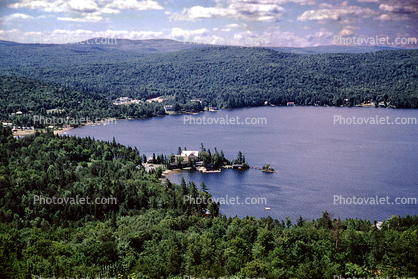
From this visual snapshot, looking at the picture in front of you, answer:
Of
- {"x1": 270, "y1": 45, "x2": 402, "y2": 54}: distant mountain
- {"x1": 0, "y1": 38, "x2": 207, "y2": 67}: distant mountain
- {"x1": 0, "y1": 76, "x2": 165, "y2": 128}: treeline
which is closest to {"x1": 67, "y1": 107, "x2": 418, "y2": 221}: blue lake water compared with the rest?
{"x1": 0, "y1": 76, "x2": 165, "y2": 128}: treeline

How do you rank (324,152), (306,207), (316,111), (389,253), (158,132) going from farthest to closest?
1. (316,111)
2. (158,132)
3. (324,152)
4. (306,207)
5. (389,253)

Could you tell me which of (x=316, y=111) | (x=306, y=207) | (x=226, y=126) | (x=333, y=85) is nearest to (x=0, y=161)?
(x=306, y=207)

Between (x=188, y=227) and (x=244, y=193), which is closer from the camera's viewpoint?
(x=188, y=227)

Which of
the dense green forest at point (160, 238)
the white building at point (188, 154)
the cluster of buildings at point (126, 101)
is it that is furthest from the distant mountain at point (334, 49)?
the dense green forest at point (160, 238)

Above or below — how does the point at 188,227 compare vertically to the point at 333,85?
below

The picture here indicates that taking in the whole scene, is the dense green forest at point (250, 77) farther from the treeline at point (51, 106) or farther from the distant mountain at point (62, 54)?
the treeline at point (51, 106)

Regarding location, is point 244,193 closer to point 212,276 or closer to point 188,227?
point 188,227
